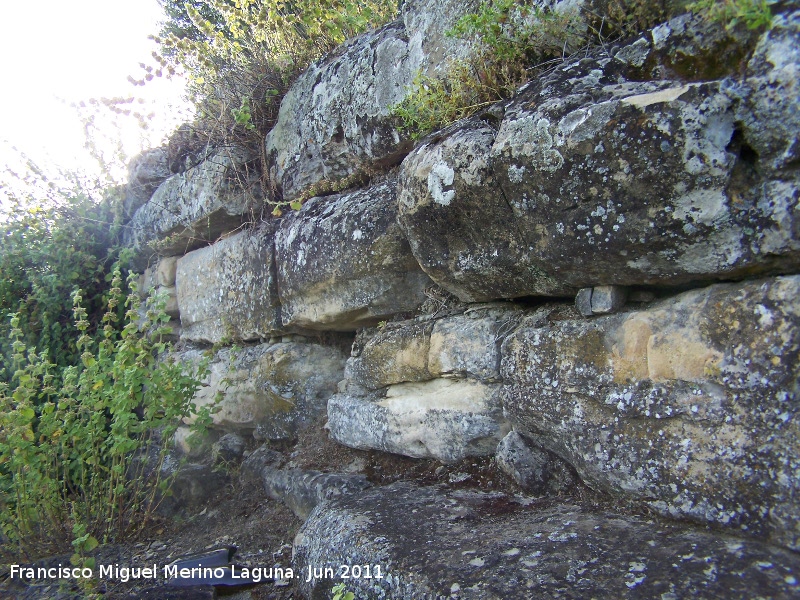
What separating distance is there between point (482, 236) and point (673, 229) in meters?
0.75

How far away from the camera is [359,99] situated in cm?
310

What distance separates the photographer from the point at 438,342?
8.50 feet

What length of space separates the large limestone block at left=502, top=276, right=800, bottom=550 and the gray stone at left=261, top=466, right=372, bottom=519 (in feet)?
3.39

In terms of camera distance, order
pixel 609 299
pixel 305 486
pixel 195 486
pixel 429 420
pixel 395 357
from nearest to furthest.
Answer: pixel 609 299, pixel 429 420, pixel 395 357, pixel 305 486, pixel 195 486

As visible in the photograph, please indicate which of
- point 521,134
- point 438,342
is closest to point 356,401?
point 438,342

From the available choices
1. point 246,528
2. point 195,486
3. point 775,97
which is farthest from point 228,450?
point 775,97

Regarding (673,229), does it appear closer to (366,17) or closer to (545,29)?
(545,29)

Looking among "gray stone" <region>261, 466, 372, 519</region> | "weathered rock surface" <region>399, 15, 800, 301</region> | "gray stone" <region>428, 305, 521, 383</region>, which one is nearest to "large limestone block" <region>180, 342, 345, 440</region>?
"gray stone" <region>261, 466, 372, 519</region>

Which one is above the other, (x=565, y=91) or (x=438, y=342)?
(x=565, y=91)

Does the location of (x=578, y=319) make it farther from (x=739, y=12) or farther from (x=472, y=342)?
(x=739, y=12)

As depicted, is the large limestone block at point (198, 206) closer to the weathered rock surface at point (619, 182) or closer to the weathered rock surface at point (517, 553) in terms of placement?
the weathered rock surface at point (619, 182)

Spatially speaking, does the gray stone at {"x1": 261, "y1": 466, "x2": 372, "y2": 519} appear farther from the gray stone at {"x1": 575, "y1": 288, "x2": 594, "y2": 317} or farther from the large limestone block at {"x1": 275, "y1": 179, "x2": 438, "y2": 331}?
the gray stone at {"x1": 575, "y1": 288, "x2": 594, "y2": 317}

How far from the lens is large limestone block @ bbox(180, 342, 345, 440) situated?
11.6 feet

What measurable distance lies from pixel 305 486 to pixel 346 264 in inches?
44.7
